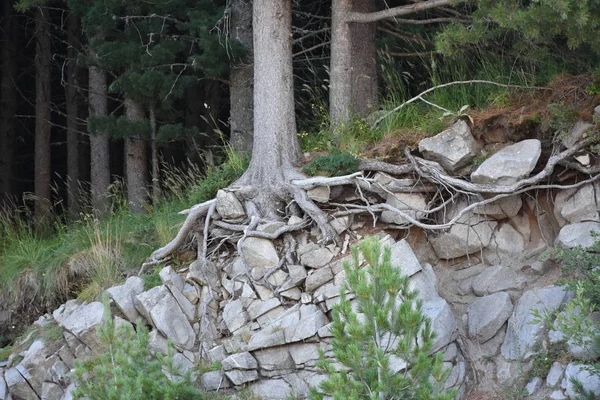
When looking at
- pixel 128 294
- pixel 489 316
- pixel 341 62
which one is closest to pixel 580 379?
pixel 489 316

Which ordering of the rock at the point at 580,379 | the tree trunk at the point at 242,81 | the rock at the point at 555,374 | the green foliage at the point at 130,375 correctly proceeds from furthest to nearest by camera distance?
the tree trunk at the point at 242,81 → the rock at the point at 555,374 → the rock at the point at 580,379 → the green foliage at the point at 130,375

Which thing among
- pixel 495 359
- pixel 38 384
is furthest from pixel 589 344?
pixel 38 384

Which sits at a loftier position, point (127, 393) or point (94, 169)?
point (94, 169)

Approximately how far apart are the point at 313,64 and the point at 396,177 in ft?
14.1

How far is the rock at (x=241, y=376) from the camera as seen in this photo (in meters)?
8.16

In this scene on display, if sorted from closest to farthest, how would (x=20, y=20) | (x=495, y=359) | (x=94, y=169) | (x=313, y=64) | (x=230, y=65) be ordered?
(x=495, y=359), (x=230, y=65), (x=313, y=64), (x=94, y=169), (x=20, y=20)

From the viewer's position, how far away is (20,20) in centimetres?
1845

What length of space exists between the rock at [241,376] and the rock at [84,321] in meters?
1.76

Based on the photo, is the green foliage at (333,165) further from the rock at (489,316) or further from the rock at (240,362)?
the rock at (240,362)

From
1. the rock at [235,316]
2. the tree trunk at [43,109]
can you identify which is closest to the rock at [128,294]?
the rock at [235,316]

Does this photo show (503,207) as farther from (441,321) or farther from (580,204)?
(441,321)

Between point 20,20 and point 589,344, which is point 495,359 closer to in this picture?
point 589,344

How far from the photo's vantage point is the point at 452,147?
8.84 meters

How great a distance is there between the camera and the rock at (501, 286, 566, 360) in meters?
7.66
